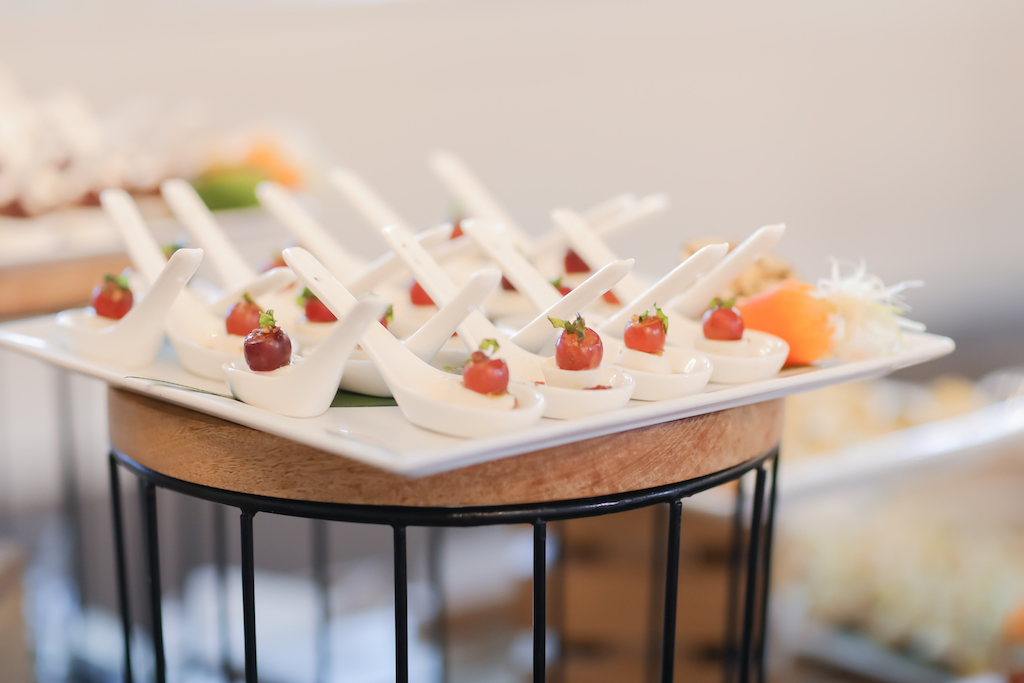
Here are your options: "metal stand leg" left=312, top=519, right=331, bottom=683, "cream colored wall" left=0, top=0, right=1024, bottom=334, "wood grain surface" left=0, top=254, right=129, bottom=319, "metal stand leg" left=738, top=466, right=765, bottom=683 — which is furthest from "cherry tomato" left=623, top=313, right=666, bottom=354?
"cream colored wall" left=0, top=0, right=1024, bottom=334

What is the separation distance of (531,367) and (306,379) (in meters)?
0.19

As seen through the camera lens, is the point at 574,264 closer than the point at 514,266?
No

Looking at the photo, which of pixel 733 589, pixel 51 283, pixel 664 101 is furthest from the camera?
pixel 664 101

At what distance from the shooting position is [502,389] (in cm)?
77

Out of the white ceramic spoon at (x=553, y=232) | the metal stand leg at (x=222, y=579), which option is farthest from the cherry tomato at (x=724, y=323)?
the metal stand leg at (x=222, y=579)

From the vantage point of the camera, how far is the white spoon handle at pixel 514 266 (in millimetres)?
944

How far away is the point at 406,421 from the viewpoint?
2.63 ft

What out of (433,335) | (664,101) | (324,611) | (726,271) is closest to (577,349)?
(433,335)

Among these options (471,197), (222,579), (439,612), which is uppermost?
(471,197)

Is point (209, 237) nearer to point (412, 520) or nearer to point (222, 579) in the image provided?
point (412, 520)

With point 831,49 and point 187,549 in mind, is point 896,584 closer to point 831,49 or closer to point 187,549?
point 187,549

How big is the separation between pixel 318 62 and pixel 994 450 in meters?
2.79

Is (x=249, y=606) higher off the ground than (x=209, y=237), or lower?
lower

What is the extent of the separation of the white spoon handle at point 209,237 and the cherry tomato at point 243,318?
0.41ft
